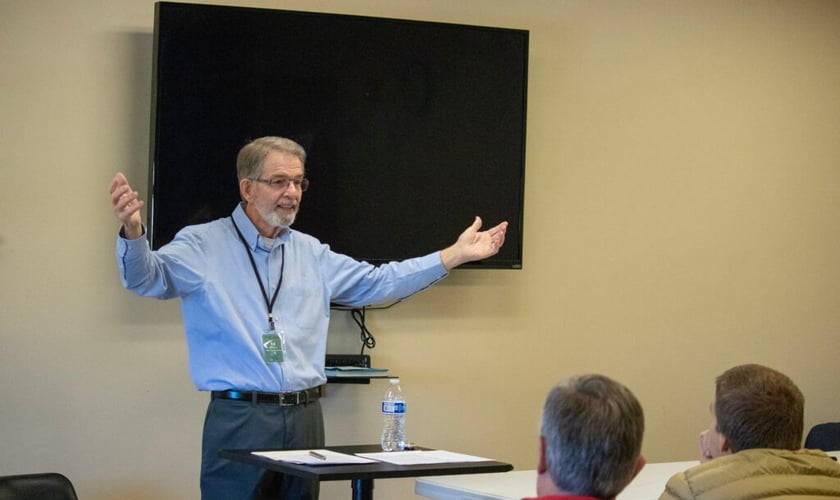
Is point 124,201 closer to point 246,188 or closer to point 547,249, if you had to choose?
point 246,188

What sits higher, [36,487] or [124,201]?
[124,201]

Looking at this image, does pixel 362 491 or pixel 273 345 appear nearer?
pixel 362 491

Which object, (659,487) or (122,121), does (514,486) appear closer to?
(659,487)

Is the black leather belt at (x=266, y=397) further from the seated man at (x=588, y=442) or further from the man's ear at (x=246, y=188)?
the seated man at (x=588, y=442)

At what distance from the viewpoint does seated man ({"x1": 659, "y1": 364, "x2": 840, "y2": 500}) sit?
2.46m

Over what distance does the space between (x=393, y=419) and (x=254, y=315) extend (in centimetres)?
95

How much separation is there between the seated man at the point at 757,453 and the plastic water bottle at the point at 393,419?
119 centimetres

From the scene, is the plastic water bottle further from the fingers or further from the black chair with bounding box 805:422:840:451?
the black chair with bounding box 805:422:840:451

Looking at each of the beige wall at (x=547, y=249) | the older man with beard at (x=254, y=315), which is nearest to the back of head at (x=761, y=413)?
the older man with beard at (x=254, y=315)

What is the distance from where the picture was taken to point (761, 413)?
8.46 ft

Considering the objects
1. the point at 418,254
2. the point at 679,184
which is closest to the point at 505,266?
the point at 418,254

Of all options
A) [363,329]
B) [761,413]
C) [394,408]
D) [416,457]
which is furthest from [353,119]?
[761,413]

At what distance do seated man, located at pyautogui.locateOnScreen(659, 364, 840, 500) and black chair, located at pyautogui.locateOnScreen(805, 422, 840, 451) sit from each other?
312 centimetres

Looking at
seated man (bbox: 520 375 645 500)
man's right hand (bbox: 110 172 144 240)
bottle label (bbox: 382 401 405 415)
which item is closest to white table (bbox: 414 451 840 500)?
bottle label (bbox: 382 401 405 415)
